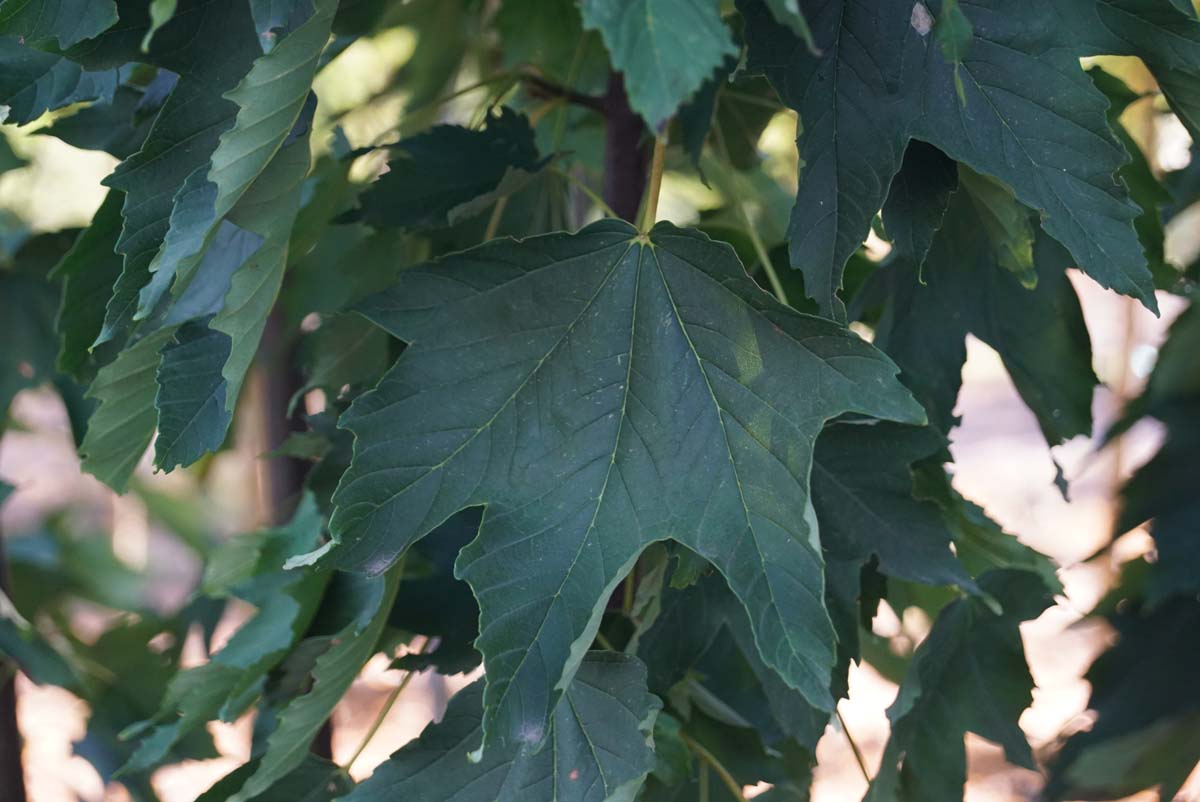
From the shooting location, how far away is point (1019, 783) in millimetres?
2180

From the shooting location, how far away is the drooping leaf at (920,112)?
17.5 inches

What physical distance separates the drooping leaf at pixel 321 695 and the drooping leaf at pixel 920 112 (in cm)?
26

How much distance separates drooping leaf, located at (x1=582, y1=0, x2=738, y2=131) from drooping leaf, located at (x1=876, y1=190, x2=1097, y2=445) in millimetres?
288

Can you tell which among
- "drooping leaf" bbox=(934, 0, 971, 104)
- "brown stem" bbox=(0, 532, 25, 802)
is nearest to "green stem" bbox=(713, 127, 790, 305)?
"drooping leaf" bbox=(934, 0, 971, 104)

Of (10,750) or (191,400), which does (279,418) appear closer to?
(10,750)

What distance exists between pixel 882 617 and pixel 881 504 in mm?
729

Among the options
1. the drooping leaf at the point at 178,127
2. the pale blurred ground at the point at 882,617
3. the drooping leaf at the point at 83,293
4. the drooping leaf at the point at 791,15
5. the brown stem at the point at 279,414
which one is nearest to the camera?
the drooping leaf at the point at 791,15

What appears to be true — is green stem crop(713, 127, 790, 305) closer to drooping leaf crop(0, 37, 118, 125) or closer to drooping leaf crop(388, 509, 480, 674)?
drooping leaf crop(388, 509, 480, 674)

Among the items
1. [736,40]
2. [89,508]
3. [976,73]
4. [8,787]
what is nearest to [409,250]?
[736,40]

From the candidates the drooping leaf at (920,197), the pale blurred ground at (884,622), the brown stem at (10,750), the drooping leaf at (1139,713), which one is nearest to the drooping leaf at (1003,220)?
the drooping leaf at (920,197)

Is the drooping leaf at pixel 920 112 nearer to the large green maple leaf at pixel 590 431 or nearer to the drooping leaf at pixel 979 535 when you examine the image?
the large green maple leaf at pixel 590 431

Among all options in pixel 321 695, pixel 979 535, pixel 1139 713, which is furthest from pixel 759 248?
pixel 1139 713

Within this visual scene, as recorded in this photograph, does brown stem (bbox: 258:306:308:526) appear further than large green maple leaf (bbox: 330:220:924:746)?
Yes

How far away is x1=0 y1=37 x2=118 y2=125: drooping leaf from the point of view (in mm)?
503
